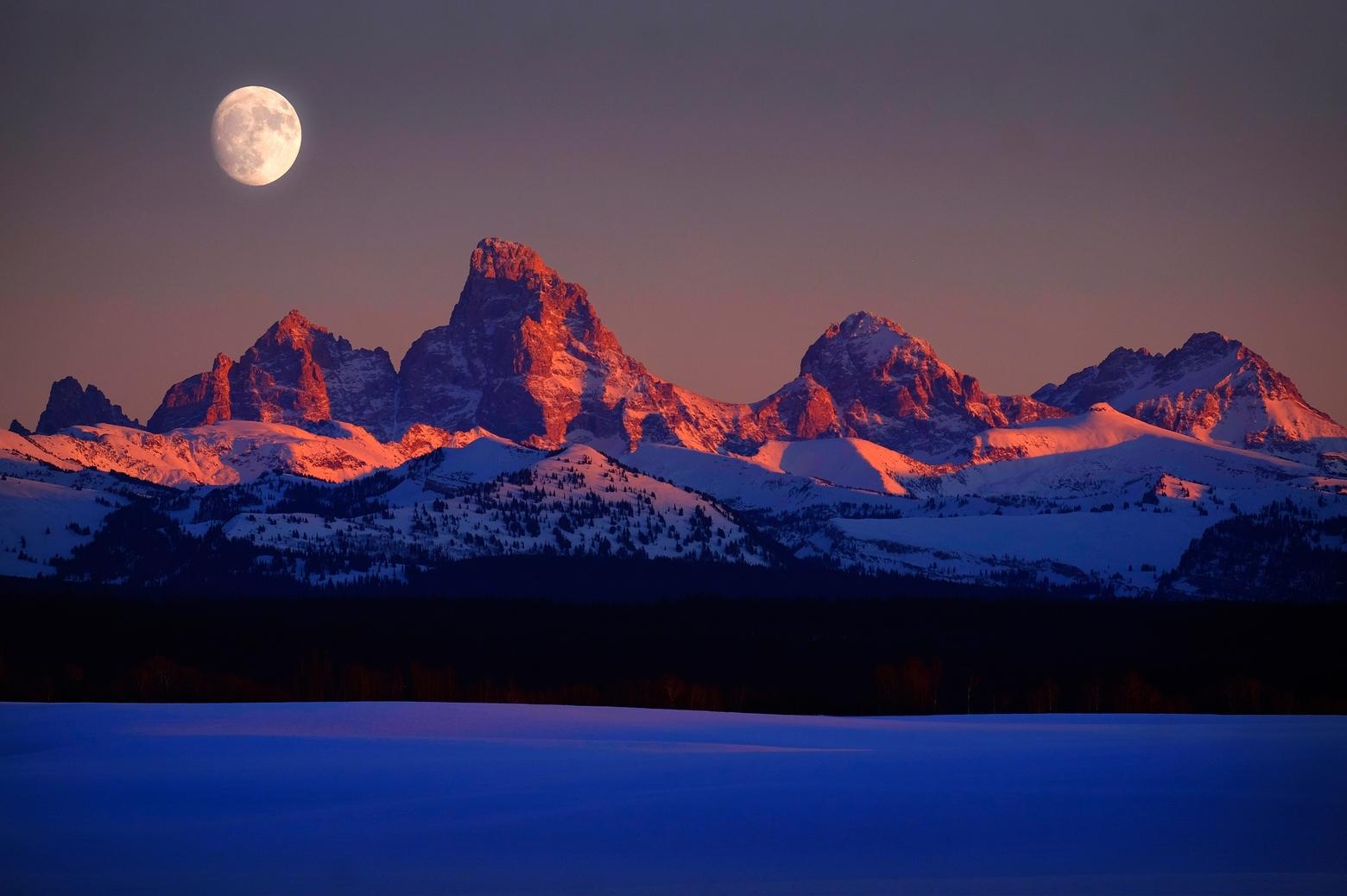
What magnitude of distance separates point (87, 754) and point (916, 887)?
145 ft

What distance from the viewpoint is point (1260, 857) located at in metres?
48.2

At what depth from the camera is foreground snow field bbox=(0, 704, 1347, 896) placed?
45.0 m

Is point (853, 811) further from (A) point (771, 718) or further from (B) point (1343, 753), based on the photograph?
(A) point (771, 718)

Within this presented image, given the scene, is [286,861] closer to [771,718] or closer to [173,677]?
[771,718]

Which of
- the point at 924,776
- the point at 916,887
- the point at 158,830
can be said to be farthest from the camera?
the point at 924,776

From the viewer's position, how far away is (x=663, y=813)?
5428 cm

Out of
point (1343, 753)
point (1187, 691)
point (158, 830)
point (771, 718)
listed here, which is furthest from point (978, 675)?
point (158, 830)

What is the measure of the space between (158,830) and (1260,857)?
34.1 m

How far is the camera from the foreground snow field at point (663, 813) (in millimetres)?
45000

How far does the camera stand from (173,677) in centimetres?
18400

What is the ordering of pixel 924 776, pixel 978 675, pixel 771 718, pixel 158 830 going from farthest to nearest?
pixel 978 675
pixel 771 718
pixel 924 776
pixel 158 830

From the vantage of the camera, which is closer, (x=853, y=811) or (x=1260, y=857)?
(x=1260, y=857)

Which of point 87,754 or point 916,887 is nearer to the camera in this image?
point 916,887

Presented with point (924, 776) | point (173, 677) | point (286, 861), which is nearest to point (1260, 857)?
point (924, 776)
